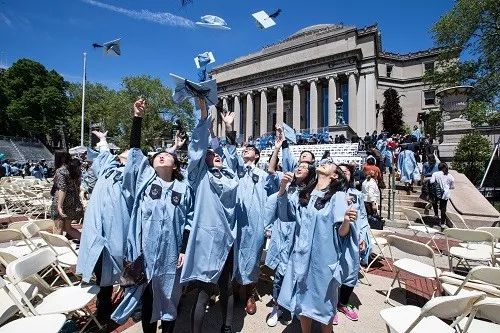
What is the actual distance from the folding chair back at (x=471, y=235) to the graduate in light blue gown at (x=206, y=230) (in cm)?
391

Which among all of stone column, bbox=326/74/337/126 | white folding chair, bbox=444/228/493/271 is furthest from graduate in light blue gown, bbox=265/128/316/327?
stone column, bbox=326/74/337/126

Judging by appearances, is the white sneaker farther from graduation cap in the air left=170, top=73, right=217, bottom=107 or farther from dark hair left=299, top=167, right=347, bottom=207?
graduation cap in the air left=170, top=73, right=217, bottom=107

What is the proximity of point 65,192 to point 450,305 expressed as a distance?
19.9 feet

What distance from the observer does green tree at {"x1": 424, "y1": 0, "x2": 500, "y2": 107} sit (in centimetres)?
2400

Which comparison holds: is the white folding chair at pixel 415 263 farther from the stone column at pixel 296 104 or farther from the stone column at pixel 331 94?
the stone column at pixel 296 104

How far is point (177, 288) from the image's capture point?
3209mm

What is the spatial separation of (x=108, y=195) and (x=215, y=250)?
1.51 meters

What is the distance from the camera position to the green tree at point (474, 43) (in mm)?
24000

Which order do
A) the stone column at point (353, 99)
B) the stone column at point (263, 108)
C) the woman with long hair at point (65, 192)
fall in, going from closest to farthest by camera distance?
the woman with long hair at point (65, 192) < the stone column at point (353, 99) < the stone column at point (263, 108)

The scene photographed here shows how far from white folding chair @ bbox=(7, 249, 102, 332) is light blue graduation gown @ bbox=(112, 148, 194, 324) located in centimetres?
47

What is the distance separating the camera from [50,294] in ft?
11.5

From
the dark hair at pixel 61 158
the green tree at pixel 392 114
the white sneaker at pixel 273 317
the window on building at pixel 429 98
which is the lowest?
the white sneaker at pixel 273 317

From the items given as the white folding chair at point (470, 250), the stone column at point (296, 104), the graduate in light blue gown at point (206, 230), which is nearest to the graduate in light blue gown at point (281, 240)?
the graduate in light blue gown at point (206, 230)

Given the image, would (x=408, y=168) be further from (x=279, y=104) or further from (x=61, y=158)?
(x=279, y=104)
